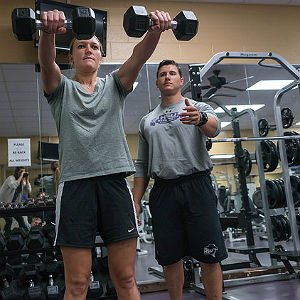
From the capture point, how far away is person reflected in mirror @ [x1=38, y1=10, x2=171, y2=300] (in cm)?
116

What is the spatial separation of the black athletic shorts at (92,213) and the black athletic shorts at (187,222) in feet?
1.79

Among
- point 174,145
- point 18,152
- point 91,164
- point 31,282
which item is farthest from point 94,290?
point 91,164

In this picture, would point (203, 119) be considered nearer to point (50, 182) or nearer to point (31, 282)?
point (31, 282)

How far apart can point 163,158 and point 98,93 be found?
62 centimetres

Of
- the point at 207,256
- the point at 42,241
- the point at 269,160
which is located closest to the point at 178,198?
the point at 207,256

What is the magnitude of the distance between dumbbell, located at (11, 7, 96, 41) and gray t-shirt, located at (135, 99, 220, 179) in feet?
2.63

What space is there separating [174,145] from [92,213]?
734mm

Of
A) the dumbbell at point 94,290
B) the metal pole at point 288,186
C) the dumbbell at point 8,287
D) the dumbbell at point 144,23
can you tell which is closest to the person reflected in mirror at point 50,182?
the dumbbell at point 8,287

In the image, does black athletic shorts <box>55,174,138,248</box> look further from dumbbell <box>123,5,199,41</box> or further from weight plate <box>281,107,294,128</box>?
weight plate <box>281,107,294,128</box>

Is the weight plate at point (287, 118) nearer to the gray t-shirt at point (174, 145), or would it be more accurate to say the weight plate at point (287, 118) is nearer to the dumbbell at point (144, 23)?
the gray t-shirt at point (174, 145)

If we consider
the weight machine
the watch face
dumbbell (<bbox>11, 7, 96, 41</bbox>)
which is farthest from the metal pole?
dumbbell (<bbox>11, 7, 96, 41</bbox>)

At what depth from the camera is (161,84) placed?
1.89m

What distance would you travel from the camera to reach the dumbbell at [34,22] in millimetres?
1078

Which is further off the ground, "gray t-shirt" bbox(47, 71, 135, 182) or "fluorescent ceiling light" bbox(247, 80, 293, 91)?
"fluorescent ceiling light" bbox(247, 80, 293, 91)
